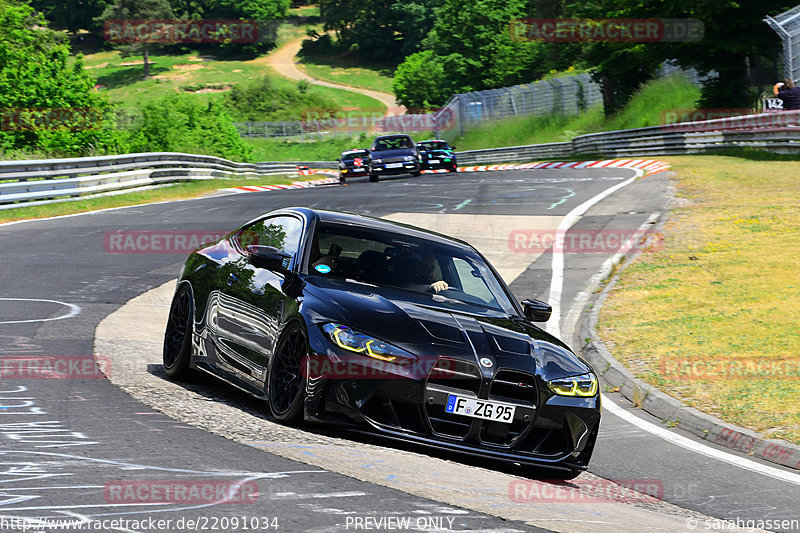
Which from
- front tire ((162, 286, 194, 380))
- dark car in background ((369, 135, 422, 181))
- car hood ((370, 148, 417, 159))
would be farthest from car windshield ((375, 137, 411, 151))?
front tire ((162, 286, 194, 380))

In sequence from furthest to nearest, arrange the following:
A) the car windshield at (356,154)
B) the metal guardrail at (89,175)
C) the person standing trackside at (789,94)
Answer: the car windshield at (356,154) < the person standing trackside at (789,94) < the metal guardrail at (89,175)

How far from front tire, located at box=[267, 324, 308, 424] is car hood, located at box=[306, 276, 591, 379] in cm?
27

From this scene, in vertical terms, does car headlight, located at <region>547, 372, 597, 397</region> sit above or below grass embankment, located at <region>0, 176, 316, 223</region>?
below

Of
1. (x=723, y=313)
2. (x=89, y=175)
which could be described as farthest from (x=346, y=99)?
(x=723, y=313)

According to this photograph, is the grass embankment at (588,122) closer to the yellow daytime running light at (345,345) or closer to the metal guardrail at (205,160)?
the metal guardrail at (205,160)

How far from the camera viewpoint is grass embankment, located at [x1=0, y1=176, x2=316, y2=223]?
24000 mm

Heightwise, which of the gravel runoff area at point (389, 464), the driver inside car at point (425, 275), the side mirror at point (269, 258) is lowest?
the gravel runoff area at point (389, 464)

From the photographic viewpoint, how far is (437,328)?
6555mm

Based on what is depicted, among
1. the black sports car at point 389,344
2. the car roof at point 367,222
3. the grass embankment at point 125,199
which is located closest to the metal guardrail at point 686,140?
the grass embankment at point 125,199

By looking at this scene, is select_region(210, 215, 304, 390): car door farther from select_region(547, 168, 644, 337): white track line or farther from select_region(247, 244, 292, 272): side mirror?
select_region(547, 168, 644, 337): white track line

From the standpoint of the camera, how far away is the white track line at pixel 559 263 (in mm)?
12930

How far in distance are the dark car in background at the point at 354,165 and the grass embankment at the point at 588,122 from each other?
15.2 meters

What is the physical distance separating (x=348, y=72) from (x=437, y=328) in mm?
147775

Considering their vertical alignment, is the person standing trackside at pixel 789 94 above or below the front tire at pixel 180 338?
above
